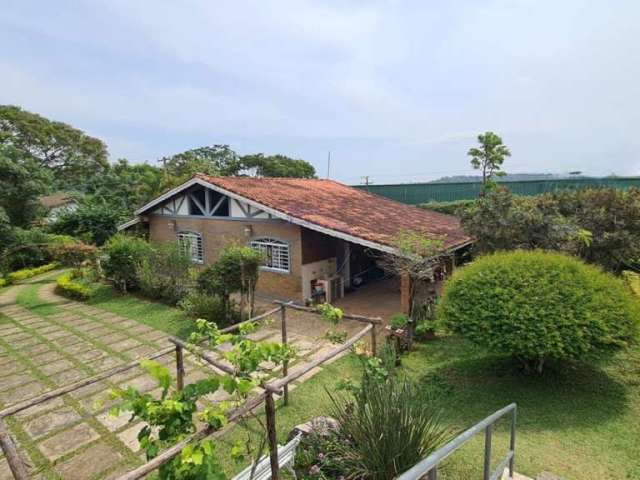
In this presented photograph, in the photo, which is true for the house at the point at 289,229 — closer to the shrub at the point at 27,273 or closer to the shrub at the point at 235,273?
the shrub at the point at 235,273

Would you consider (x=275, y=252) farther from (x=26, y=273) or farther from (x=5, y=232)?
(x=26, y=273)

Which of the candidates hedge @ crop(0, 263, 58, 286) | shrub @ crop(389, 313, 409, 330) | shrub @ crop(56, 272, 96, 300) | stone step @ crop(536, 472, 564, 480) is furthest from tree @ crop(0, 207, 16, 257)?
stone step @ crop(536, 472, 564, 480)

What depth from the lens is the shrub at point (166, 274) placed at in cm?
1302

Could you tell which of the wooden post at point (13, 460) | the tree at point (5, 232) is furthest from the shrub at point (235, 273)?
the tree at point (5, 232)

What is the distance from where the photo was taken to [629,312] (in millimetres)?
5801

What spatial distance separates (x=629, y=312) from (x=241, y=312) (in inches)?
349

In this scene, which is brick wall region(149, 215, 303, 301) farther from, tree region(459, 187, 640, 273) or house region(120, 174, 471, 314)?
tree region(459, 187, 640, 273)

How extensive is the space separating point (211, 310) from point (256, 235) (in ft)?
11.9

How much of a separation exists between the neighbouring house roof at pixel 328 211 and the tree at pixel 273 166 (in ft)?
88.5

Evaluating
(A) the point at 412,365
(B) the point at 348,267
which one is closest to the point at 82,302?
(B) the point at 348,267

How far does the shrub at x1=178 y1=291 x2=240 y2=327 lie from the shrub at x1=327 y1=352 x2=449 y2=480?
740cm

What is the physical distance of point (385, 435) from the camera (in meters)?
3.71

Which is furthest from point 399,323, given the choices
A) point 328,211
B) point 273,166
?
point 273,166

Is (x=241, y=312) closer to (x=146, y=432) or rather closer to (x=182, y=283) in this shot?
Answer: (x=182, y=283)
